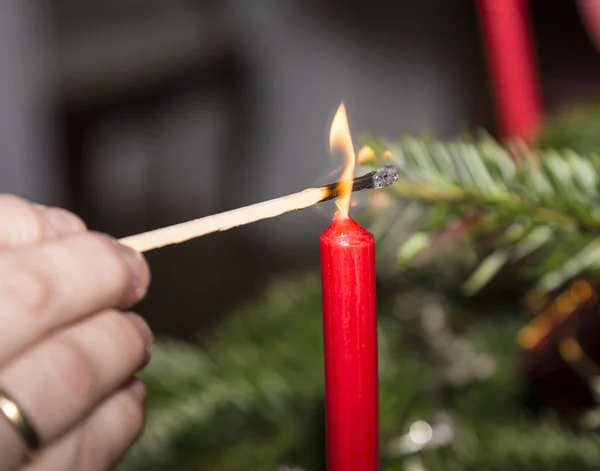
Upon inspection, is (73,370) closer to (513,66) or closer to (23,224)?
(23,224)

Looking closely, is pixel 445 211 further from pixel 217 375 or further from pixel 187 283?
pixel 187 283

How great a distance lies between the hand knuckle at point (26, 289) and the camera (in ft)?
0.69

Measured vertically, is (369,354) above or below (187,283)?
above

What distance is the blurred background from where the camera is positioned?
3.56 feet

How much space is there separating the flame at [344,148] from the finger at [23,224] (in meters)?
0.12

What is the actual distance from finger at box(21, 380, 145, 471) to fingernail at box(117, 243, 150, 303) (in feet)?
0.14

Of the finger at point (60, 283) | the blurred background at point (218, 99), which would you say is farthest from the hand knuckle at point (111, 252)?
the blurred background at point (218, 99)

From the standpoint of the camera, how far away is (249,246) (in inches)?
52.5

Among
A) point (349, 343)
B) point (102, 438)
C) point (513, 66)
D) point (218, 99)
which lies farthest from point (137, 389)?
point (218, 99)

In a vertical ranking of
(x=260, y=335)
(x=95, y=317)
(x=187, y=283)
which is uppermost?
(x=95, y=317)

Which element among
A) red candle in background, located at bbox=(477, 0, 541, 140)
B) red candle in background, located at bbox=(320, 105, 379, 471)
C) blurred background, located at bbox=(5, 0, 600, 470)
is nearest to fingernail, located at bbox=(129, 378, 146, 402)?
red candle in background, located at bbox=(320, 105, 379, 471)

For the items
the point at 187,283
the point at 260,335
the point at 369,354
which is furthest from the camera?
the point at 187,283

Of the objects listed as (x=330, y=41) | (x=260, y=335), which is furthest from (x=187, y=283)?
(x=260, y=335)

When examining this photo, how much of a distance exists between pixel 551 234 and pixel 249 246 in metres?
1.06
